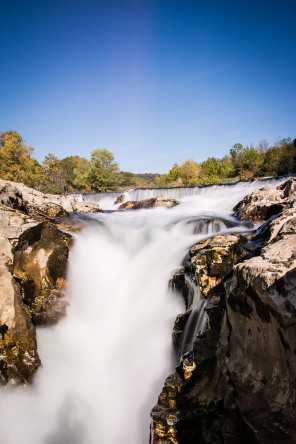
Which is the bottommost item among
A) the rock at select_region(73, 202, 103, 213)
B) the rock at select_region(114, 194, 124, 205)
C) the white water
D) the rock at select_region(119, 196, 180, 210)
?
the white water

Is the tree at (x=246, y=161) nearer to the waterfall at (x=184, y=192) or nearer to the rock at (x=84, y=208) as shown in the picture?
the waterfall at (x=184, y=192)

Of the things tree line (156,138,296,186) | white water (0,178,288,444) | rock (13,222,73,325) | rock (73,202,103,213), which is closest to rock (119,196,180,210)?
rock (73,202,103,213)

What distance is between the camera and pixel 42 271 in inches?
223

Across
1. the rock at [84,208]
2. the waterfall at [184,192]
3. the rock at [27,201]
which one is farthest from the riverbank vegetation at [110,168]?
the rock at [27,201]

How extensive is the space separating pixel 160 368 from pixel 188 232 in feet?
18.3

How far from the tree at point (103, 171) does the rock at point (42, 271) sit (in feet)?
141

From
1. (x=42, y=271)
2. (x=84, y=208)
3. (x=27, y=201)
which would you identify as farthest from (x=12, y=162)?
(x=42, y=271)

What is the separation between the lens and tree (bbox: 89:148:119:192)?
48250mm

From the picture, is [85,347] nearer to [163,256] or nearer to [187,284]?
[187,284]

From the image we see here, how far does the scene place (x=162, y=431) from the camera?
2.54m

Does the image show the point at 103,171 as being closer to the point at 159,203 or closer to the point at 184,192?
the point at 184,192

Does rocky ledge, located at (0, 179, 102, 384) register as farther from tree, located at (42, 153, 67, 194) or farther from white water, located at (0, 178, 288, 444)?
tree, located at (42, 153, 67, 194)

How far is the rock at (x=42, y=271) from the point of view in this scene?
5.39 m

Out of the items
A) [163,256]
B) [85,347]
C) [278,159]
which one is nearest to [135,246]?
[163,256]
